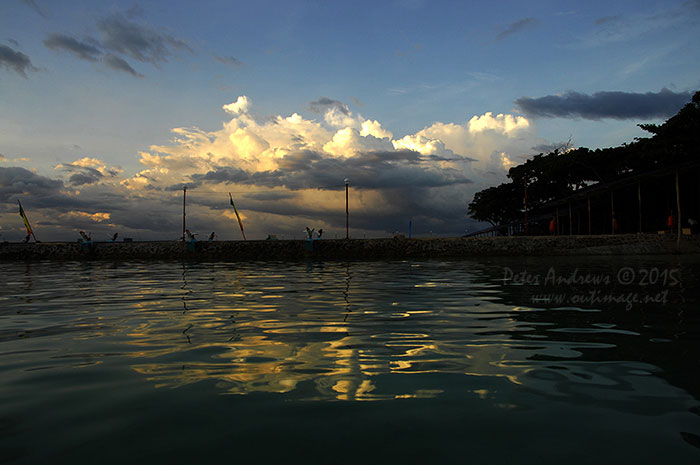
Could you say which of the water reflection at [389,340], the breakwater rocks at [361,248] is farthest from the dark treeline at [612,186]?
the water reflection at [389,340]

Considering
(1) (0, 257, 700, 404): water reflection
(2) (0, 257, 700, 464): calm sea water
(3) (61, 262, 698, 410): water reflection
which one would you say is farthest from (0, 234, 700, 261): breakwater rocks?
(2) (0, 257, 700, 464): calm sea water

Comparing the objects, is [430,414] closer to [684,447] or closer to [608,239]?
[684,447]

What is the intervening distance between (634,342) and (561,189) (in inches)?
2348

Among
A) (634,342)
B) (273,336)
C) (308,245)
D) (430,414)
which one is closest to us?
(430,414)

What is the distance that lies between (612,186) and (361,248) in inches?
791

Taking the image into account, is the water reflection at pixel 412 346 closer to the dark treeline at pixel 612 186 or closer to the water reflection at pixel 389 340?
the water reflection at pixel 389 340

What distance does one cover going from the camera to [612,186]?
34.8 metres

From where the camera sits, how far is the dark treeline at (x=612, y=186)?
3666 centimetres

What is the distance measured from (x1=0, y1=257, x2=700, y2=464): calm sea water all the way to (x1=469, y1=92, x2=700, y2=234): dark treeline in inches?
1129

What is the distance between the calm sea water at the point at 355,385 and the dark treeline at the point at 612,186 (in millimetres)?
28664

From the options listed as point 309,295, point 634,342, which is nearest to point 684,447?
point 634,342

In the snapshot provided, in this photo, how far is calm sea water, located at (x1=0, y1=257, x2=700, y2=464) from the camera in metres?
2.84

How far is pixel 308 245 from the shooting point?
36344mm

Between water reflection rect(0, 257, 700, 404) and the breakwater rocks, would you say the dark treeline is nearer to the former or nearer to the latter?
the breakwater rocks
